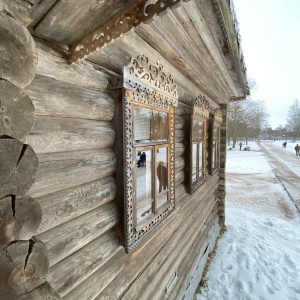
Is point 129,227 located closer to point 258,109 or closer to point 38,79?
point 38,79

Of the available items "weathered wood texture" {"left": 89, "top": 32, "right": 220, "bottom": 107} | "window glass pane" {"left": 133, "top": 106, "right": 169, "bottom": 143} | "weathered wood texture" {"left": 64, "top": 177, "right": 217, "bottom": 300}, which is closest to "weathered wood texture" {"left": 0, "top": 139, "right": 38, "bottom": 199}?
"weathered wood texture" {"left": 89, "top": 32, "right": 220, "bottom": 107}

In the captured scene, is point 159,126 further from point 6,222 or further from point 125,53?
point 6,222

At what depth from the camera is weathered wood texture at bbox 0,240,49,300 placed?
70 cm

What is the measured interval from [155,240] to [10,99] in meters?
2.13

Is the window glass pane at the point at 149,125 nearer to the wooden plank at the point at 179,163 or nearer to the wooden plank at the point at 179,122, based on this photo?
the wooden plank at the point at 179,122

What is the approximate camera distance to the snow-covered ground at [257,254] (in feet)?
12.2

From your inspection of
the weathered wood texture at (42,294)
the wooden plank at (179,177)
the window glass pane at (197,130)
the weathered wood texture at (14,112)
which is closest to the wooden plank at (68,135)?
the weathered wood texture at (14,112)

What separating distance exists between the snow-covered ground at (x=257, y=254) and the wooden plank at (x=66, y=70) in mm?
4096

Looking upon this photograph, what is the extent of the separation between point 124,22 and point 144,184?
155 cm

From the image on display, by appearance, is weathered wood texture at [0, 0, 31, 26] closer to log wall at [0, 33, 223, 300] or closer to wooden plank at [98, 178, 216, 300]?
log wall at [0, 33, 223, 300]

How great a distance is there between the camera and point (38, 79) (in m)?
1.11

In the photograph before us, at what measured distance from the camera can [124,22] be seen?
40.6 inches

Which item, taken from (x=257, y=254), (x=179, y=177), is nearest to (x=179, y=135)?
(x=179, y=177)

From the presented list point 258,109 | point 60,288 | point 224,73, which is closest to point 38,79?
point 60,288
